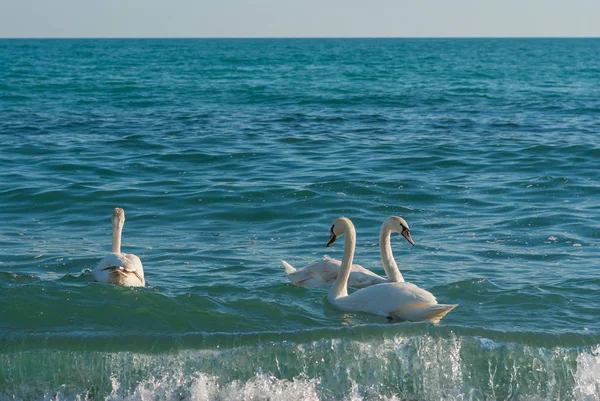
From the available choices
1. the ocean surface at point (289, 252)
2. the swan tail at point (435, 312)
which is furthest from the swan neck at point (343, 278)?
the swan tail at point (435, 312)

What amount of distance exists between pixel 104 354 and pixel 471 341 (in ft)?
10.1

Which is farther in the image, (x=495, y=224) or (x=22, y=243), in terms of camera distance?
(x=495, y=224)

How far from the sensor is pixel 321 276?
32.1 ft

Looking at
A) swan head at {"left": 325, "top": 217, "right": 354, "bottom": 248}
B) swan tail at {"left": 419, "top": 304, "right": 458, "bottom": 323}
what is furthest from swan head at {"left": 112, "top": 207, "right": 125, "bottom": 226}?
swan tail at {"left": 419, "top": 304, "right": 458, "bottom": 323}

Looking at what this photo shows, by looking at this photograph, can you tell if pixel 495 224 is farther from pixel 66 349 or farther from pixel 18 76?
pixel 18 76

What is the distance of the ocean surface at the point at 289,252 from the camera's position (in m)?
7.79

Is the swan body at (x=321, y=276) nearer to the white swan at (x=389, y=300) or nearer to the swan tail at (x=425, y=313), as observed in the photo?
the white swan at (x=389, y=300)

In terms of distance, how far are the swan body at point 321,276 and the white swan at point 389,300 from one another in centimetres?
49

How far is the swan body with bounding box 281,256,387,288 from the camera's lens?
9.77 metres

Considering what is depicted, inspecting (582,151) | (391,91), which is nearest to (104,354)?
(582,151)

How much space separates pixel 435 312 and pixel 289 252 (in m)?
3.52

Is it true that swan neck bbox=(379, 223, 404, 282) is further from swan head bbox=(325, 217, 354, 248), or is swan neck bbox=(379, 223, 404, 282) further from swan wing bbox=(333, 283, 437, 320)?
swan wing bbox=(333, 283, 437, 320)

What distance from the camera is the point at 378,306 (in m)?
8.62

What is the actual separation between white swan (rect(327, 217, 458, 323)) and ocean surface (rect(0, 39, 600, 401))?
0.12 meters
